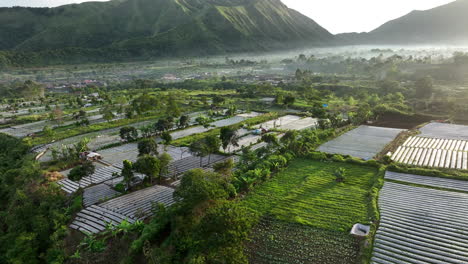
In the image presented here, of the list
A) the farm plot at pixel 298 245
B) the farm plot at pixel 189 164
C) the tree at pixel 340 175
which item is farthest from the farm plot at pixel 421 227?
the farm plot at pixel 189 164

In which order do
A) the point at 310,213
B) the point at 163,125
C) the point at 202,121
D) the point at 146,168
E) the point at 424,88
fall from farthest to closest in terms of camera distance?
the point at 424,88 → the point at 202,121 → the point at 163,125 → the point at 146,168 → the point at 310,213

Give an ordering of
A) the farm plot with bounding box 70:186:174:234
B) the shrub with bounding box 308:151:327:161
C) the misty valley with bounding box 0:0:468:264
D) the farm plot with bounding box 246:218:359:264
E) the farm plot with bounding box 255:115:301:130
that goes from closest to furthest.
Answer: the farm plot with bounding box 246:218:359:264 < the misty valley with bounding box 0:0:468:264 < the farm plot with bounding box 70:186:174:234 < the shrub with bounding box 308:151:327:161 < the farm plot with bounding box 255:115:301:130

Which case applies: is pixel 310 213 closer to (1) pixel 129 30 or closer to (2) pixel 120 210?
(2) pixel 120 210

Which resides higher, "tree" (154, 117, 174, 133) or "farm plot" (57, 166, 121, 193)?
"tree" (154, 117, 174, 133)

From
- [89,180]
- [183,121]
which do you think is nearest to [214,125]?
[183,121]

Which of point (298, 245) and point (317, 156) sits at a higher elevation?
point (317, 156)

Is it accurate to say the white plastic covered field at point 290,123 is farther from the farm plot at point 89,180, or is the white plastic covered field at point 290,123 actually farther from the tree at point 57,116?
the tree at point 57,116

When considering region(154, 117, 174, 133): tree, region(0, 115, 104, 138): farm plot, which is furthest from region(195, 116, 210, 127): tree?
region(0, 115, 104, 138): farm plot

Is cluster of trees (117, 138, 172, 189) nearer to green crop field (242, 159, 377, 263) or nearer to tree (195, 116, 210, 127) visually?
green crop field (242, 159, 377, 263)
